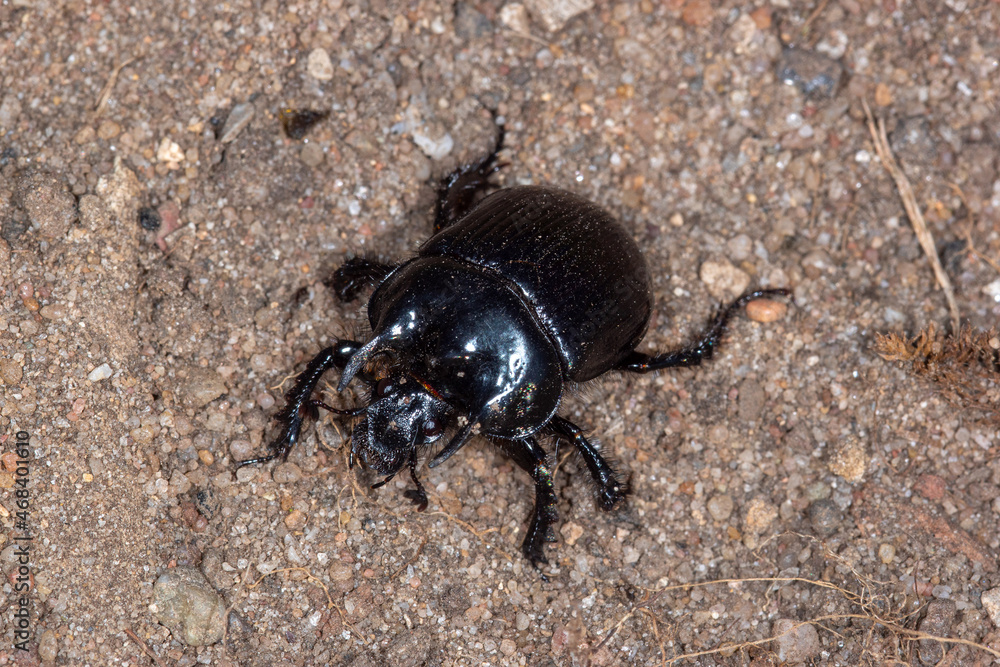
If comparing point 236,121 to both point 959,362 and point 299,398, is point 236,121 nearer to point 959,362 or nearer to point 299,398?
point 299,398

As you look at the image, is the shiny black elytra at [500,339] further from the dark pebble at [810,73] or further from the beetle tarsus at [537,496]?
the dark pebble at [810,73]

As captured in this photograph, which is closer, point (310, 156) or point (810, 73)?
point (310, 156)

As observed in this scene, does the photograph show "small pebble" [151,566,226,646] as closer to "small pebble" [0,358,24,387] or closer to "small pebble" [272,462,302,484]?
"small pebble" [272,462,302,484]

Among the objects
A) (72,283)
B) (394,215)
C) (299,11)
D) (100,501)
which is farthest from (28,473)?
(299,11)

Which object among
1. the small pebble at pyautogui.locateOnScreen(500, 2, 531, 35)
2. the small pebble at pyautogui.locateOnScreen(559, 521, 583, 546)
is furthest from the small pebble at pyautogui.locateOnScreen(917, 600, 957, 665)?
the small pebble at pyautogui.locateOnScreen(500, 2, 531, 35)

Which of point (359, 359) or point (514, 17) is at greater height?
point (514, 17)

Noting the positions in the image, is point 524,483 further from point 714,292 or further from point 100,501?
point 100,501

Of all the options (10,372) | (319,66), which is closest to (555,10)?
(319,66)
